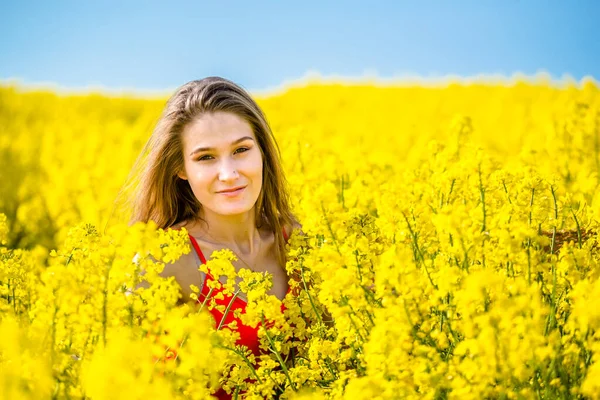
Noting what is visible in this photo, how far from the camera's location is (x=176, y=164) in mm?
3354

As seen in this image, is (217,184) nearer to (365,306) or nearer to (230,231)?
(230,231)

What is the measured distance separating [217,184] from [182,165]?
30 centimetres

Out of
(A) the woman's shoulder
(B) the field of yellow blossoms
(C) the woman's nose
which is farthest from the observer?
(A) the woman's shoulder

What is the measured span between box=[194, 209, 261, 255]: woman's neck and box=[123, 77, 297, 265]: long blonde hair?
10 centimetres

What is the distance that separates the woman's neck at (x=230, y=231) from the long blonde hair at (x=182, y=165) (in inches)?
3.8

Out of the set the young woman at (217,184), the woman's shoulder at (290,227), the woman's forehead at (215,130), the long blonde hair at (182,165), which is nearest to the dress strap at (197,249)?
the young woman at (217,184)

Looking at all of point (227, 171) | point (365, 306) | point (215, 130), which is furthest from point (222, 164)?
point (365, 306)

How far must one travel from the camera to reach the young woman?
3.12 m

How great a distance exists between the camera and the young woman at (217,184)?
3.12 meters

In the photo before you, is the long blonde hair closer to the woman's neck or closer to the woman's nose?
the woman's neck

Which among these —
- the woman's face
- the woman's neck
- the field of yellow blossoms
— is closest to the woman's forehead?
the woman's face

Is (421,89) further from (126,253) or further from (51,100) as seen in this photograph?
(126,253)

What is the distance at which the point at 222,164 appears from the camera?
3.10 m

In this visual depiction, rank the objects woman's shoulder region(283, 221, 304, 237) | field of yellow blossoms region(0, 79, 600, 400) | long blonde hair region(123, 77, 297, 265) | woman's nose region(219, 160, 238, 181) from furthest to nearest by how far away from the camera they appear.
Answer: woman's shoulder region(283, 221, 304, 237), long blonde hair region(123, 77, 297, 265), woman's nose region(219, 160, 238, 181), field of yellow blossoms region(0, 79, 600, 400)
